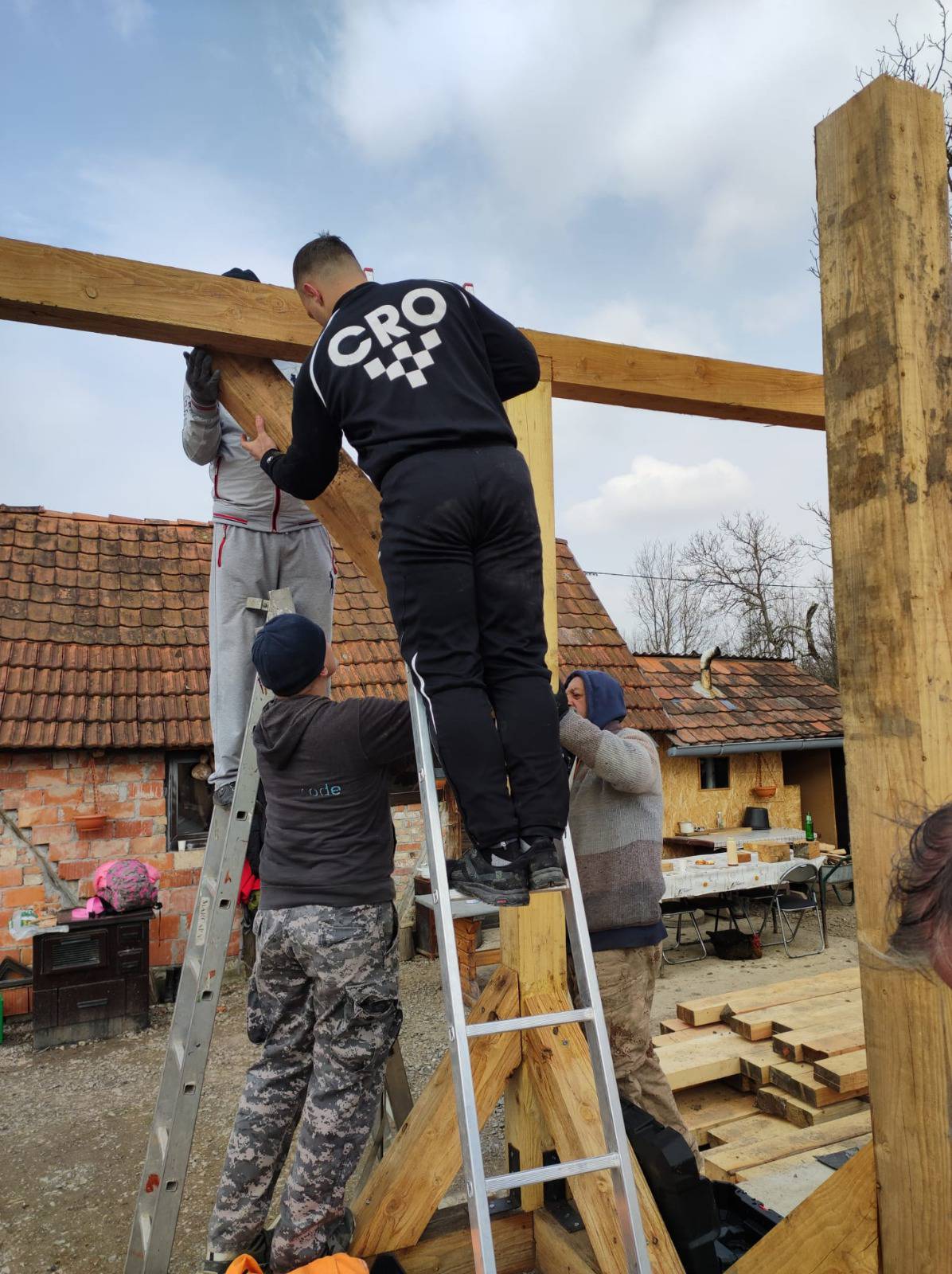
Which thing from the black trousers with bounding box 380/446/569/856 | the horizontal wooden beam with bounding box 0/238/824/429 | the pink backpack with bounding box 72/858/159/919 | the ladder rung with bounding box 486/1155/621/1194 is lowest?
the pink backpack with bounding box 72/858/159/919

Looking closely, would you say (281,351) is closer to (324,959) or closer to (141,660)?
(324,959)

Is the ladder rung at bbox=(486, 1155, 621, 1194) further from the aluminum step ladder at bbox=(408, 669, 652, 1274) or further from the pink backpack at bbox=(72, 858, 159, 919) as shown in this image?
the pink backpack at bbox=(72, 858, 159, 919)

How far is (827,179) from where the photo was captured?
189 centimetres

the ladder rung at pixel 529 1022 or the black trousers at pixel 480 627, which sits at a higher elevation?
the black trousers at pixel 480 627

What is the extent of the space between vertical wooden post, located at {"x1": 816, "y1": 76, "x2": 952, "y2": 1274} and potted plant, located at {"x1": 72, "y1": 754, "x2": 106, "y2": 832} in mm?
7489

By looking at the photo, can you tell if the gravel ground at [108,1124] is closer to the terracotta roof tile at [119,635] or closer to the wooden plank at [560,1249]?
the wooden plank at [560,1249]

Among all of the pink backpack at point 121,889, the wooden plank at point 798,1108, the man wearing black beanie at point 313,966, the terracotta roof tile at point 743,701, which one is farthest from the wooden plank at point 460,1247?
the terracotta roof tile at point 743,701

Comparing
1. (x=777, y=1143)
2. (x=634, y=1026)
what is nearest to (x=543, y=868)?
(x=634, y=1026)

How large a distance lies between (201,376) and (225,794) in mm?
1386

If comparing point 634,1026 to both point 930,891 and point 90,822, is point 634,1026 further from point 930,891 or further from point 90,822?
point 90,822

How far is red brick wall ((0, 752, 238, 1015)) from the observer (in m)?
7.63

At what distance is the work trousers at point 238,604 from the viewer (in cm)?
312

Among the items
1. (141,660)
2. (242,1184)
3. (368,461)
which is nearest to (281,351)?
(368,461)

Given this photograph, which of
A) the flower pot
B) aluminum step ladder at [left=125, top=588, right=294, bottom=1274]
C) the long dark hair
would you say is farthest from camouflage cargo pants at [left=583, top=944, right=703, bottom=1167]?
the flower pot
